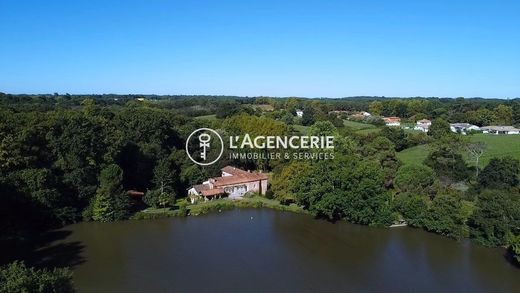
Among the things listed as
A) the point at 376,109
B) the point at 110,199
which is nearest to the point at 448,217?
the point at 110,199

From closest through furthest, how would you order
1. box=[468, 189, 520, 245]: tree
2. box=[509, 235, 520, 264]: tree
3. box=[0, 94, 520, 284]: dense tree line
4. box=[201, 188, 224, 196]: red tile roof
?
box=[509, 235, 520, 264]: tree → box=[468, 189, 520, 245]: tree → box=[0, 94, 520, 284]: dense tree line → box=[201, 188, 224, 196]: red tile roof

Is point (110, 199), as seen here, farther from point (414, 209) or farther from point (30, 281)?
point (414, 209)

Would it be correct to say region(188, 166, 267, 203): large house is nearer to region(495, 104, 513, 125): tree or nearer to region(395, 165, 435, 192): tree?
region(395, 165, 435, 192): tree

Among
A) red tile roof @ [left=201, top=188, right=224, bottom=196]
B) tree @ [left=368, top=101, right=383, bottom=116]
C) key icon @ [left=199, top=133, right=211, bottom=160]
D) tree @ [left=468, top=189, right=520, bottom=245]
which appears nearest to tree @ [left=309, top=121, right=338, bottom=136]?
key icon @ [left=199, top=133, right=211, bottom=160]

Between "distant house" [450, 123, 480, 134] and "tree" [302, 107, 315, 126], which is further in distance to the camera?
"distant house" [450, 123, 480, 134]

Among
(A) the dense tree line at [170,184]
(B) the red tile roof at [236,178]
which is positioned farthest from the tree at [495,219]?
(B) the red tile roof at [236,178]

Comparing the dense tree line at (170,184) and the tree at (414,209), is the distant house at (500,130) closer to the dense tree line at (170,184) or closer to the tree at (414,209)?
the dense tree line at (170,184)
